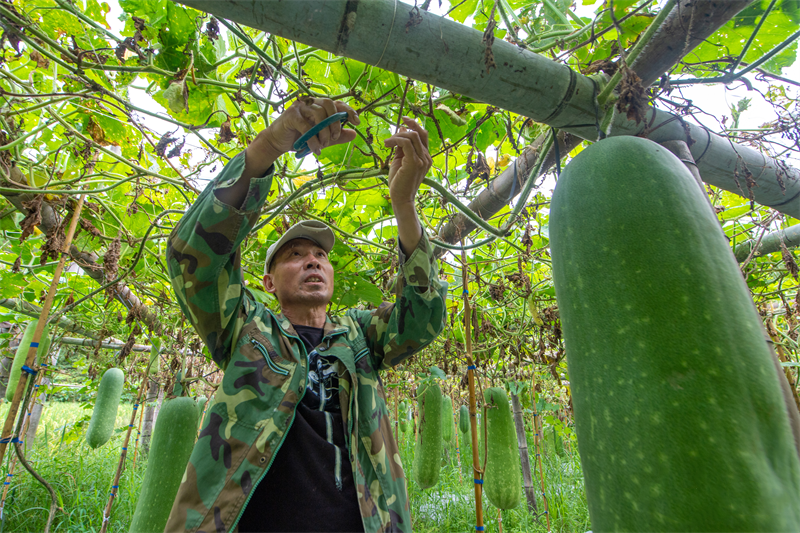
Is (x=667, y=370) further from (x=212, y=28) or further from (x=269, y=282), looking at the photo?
(x=269, y=282)

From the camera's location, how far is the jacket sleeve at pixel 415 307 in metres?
1.50

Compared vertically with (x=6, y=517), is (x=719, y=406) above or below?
above

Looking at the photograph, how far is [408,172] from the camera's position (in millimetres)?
1326

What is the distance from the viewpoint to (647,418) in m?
0.60

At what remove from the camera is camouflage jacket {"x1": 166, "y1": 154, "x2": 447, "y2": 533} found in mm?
1124

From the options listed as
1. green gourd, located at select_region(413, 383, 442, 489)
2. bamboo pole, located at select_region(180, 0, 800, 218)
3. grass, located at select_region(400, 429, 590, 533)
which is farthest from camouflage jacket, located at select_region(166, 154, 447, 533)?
grass, located at select_region(400, 429, 590, 533)

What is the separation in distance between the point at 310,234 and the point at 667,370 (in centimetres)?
142

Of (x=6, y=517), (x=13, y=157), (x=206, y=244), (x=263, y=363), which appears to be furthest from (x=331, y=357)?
(x=6, y=517)

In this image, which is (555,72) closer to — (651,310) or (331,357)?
(651,310)

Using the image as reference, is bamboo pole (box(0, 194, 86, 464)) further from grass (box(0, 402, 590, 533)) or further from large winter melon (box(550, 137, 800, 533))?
grass (box(0, 402, 590, 533))

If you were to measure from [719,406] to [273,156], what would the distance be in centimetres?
109

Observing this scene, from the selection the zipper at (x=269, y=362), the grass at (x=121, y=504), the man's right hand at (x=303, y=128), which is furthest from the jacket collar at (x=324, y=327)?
the grass at (x=121, y=504)

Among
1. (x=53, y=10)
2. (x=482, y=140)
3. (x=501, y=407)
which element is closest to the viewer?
(x=53, y=10)

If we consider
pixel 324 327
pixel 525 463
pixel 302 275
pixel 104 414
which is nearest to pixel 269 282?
pixel 302 275
